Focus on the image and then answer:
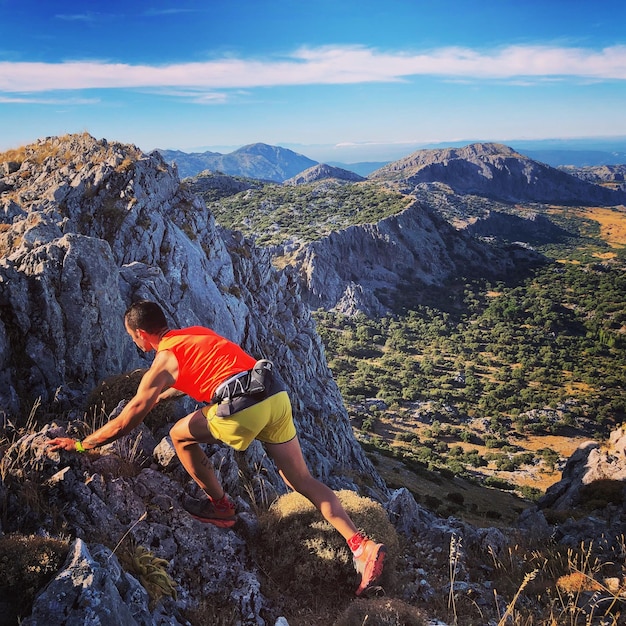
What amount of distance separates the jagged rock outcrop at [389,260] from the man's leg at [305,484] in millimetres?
84494

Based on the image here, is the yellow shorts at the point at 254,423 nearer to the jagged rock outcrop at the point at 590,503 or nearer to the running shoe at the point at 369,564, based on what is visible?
the running shoe at the point at 369,564

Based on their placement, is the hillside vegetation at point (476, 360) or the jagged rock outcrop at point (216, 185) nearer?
the hillside vegetation at point (476, 360)

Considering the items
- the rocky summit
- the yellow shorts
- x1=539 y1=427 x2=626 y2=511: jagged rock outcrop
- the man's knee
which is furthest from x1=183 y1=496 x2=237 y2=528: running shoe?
x1=539 y1=427 x2=626 y2=511: jagged rock outcrop

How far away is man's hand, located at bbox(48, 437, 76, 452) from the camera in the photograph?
5070 millimetres

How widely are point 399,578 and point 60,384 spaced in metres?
6.38

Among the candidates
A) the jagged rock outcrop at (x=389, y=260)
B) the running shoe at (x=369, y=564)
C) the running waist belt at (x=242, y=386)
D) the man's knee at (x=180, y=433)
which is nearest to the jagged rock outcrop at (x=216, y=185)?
the jagged rock outcrop at (x=389, y=260)

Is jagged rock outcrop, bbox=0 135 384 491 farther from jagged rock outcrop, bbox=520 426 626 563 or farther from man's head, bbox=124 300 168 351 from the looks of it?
jagged rock outcrop, bbox=520 426 626 563

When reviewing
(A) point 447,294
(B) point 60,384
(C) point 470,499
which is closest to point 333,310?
(A) point 447,294

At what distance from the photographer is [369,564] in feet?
16.3

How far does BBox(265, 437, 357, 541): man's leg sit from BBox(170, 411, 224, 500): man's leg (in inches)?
30.9

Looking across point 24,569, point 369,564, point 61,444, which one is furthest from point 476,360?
point 24,569

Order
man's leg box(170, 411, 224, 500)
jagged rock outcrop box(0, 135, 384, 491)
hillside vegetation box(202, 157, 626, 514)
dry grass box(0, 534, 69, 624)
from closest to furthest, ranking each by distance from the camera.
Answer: dry grass box(0, 534, 69, 624) < man's leg box(170, 411, 224, 500) < jagged rock outcrop box(0, 135, 384, 491) < hillside vegetation box(202, 157, 626, 514)

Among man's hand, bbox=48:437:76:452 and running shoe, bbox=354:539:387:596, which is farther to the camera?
man's hand, bbox=48:437:76:452

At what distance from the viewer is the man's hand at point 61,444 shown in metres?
5.07
